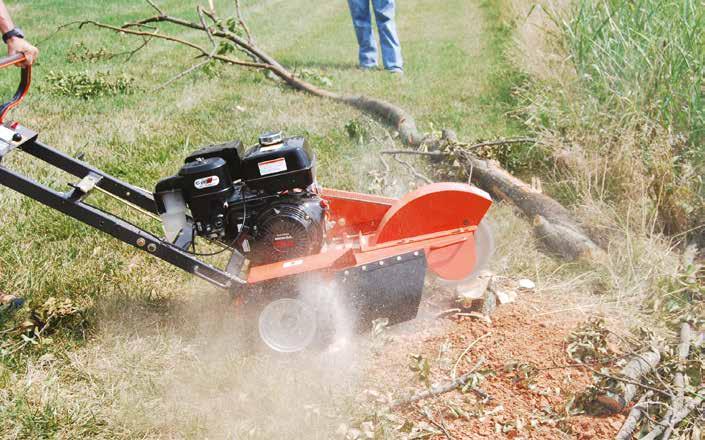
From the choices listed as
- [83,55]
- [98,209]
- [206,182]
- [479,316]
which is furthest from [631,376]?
[83,55]

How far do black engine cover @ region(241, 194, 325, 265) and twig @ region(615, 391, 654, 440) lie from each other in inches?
59.7

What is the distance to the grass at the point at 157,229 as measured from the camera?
277 cm

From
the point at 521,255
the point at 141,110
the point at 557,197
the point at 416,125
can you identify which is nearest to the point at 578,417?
the point at 521,255

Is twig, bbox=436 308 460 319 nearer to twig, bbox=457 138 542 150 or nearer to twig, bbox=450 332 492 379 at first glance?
twig, bbox=450 332 492 379

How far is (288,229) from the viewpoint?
299 cm

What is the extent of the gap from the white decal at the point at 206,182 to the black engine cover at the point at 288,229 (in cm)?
26

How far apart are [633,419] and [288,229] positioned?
165cm

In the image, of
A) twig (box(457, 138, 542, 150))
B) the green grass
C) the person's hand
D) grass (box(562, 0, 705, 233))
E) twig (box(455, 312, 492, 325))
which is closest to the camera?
the person's hand

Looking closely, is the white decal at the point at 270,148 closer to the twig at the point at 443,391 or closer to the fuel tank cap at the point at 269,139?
the fuel tank cap at the point at 269,139

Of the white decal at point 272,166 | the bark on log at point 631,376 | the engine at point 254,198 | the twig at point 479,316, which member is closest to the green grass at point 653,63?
the bark on log at point 631,376

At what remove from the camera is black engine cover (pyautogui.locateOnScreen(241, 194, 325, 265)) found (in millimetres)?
2979

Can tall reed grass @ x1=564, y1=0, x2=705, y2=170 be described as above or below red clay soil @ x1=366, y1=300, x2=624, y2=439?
above

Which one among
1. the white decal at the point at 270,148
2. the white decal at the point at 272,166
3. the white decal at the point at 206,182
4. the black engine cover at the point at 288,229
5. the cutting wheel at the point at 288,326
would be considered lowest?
the cutting wheel at the point at 288,326

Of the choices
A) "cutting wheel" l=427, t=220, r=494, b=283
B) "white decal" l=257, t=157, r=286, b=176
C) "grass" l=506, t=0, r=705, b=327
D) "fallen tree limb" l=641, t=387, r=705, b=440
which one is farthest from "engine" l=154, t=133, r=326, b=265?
"grass" l=506, t=0, r=705, b=327
